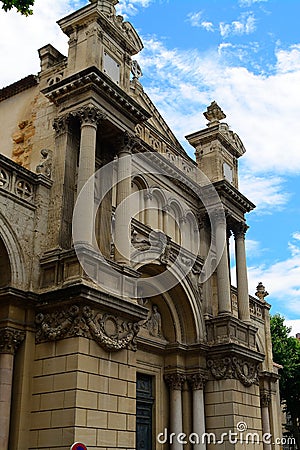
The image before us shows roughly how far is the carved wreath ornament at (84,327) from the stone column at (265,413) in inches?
552

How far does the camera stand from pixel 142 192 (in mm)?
21281

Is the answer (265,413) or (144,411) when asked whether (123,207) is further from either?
(265,413)

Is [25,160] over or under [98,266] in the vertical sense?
over

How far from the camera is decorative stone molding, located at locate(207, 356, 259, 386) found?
2089 cm

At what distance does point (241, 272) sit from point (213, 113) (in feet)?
23.7

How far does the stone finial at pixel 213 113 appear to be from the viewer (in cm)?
2603

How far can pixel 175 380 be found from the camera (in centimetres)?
2053

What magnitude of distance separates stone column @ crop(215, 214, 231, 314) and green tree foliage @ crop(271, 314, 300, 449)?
1711 cm

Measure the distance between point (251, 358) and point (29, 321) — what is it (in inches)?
403

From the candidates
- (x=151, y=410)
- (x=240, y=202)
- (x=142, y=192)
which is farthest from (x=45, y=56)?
(x=151, y=410)

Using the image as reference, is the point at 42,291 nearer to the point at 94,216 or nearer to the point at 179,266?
the point at 94,216

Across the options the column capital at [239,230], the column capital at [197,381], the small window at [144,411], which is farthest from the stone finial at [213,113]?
the small window at [144,411]

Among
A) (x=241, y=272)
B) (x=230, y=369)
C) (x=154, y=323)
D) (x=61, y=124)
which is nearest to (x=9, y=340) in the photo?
(x=61, y=124)

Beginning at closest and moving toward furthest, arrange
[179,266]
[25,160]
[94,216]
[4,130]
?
[94,216]
[25,160]
[4,130]
[179,266]
